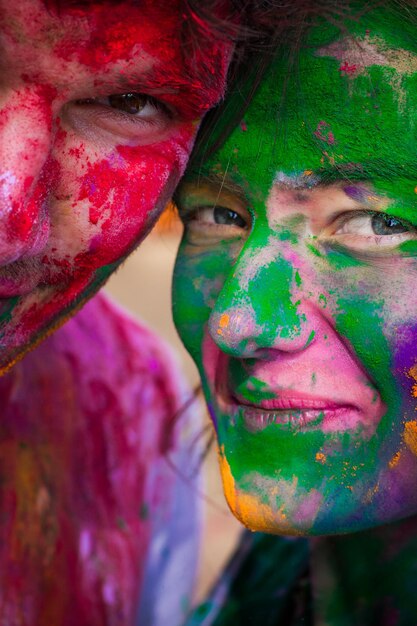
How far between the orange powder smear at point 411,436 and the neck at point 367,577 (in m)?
0.30

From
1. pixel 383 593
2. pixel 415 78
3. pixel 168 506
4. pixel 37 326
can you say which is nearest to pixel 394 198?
pixel 415 78

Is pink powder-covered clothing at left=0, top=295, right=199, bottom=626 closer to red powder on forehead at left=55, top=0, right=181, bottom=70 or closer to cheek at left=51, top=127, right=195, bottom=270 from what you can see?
cheek at left=51, top=127, right=195, bottom=270

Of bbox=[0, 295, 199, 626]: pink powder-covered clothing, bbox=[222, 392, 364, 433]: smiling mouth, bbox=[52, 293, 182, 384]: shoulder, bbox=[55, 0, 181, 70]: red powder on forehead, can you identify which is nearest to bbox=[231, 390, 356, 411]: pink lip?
bbox=[222, 392, 364, 433]: smiling mouth

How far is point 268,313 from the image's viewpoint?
1508 mm

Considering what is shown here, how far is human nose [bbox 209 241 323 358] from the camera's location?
4.95ft

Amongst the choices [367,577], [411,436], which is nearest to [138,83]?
[411,436]

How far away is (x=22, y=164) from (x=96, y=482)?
3.77ft

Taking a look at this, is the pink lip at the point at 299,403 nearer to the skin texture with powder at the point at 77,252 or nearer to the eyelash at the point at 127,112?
the skin texture with powder at the point at 77,252

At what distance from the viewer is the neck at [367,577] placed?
176 centimetres

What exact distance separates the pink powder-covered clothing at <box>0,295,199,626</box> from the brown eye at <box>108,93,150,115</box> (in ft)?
2.75

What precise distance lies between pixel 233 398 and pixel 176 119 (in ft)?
1.51

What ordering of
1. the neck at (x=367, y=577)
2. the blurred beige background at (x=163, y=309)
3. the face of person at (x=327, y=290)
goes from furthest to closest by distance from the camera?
the blurred beige background at (x=163, y=309) < the neck at (x=367, y=577) < the face of person at (x=327, y=290)

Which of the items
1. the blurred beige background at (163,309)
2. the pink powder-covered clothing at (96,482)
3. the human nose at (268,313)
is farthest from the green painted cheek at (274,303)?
the blurred beige background at (163,309)

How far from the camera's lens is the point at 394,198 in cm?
149
